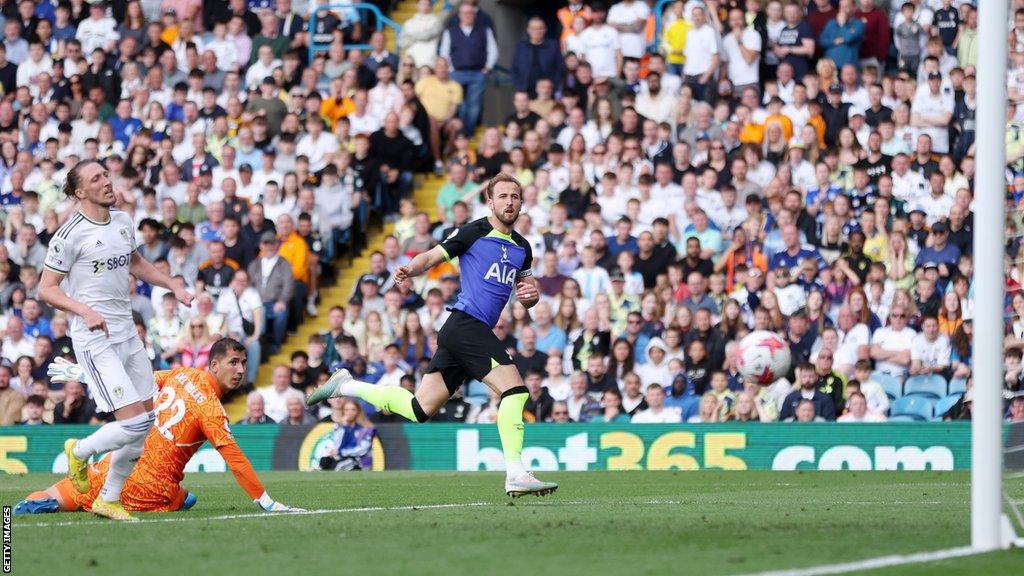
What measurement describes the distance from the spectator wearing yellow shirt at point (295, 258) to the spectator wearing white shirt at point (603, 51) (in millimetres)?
5199

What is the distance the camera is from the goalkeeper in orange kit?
420 inches

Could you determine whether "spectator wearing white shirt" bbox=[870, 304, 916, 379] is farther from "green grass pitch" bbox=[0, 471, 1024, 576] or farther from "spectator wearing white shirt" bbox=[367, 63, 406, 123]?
"spectator wearing white shirt" bbox=[367, 63, 406, 123]

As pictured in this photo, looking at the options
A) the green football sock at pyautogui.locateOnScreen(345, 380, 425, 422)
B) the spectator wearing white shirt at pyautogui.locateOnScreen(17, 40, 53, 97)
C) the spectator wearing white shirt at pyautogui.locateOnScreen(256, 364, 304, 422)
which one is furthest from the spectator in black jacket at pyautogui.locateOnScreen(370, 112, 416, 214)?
the green football sock at pyautogui.locateOnScreen(345, 380, 425, 422)

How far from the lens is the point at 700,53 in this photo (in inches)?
912

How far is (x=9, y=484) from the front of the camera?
1653 cm

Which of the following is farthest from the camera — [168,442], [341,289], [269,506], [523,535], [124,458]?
[341,289]

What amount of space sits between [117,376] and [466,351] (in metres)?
2.51

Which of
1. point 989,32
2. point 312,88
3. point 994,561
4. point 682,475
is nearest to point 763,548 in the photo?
point 994,561

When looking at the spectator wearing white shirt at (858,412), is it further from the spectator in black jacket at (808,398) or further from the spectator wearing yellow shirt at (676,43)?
→ the spectator wearing yellow shirt at (676,43)

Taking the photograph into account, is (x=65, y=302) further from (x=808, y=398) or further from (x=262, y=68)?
(x=262, y=68)

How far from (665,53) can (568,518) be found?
49.3 feet

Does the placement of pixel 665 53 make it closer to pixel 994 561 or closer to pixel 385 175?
pixel 385 175

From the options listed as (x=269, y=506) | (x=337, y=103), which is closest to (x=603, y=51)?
(x=337, y=103)

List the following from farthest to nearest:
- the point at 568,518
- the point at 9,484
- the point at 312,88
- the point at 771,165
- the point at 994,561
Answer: the point at 312,88 → the point at 771,165 → the point at 9,484 → the point at 568,518 → the point at 994,561
